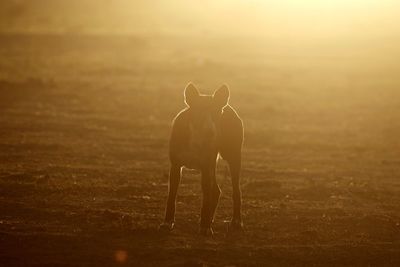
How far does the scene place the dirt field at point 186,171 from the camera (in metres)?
10.4

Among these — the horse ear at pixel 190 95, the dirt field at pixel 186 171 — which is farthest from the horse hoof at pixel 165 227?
the horse ear at pixel 190 95

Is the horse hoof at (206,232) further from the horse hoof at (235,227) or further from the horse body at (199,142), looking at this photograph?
the horse hoof at (235,227)

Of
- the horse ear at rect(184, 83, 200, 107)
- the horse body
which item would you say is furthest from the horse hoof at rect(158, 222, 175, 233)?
the horse ear at rect(184, 83, 200, 107)

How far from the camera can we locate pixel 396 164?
18609 mm

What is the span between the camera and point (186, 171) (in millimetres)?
16203

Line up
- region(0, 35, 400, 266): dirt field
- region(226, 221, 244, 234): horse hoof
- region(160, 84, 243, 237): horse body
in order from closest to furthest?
region(0, 35, 400, 266): dirt field < region(160, 84, 243, 237): horse body < region(226, 221, 244, 234): horse hoof

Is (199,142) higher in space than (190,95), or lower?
lower

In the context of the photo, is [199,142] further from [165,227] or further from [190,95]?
[165,227]

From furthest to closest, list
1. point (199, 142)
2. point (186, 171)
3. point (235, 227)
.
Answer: point (186, 171), point (235, 227), point (199, 142)

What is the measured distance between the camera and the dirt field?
10.4m

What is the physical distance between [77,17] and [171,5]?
8.38 meters

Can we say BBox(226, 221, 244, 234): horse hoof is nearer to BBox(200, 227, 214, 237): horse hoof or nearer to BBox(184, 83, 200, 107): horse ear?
A: BBox(200, 227, 214, 237): horse hoof

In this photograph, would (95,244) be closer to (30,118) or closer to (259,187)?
(259,187)

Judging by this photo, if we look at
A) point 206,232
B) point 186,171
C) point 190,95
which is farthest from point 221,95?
point 186,171
